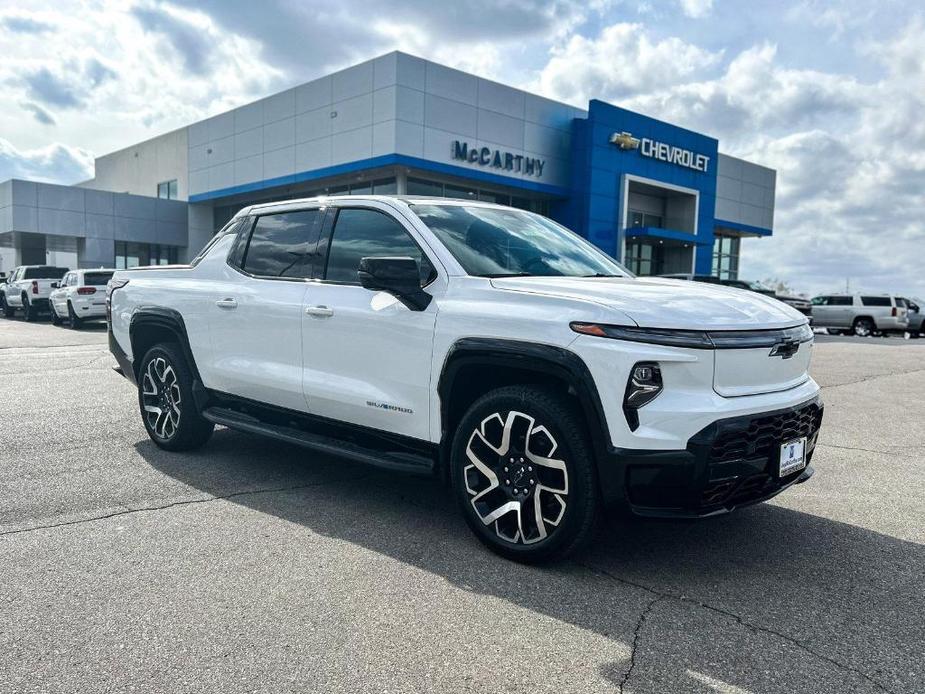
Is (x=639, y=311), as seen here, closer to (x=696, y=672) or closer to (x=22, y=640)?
(x=696, y=672)

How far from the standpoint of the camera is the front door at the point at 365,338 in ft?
13.1

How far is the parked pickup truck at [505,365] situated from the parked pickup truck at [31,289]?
71.4ft

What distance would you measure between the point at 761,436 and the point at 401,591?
1.81 meters

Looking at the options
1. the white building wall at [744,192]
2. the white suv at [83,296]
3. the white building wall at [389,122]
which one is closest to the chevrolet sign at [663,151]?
the white building wall at [389,122]

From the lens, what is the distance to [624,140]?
1155 inches

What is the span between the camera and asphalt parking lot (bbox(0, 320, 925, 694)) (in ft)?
8.69

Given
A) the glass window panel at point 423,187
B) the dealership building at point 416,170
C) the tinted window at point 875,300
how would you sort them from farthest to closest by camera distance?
the tinted window at point 875,300 → the glass window panel at point 423,187 → the dealership building at point 416,170

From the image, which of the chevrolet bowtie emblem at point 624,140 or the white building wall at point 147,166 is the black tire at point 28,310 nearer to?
the white building wall at point 147,166

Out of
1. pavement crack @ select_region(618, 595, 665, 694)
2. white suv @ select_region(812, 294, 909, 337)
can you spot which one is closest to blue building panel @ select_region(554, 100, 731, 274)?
white suv @ select_region(812, 294, 909, 337)

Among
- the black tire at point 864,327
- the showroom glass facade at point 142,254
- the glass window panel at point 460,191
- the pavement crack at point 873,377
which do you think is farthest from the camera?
the showroom glass facade at point 142,254

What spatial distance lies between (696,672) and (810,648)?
54 centimetres

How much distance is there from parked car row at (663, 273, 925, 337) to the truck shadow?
23.7 meters

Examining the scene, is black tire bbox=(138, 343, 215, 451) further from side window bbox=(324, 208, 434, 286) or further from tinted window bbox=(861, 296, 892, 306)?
tinted window bbox=(861, 296, 892, 306)

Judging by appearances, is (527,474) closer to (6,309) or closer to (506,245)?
(506,245)
